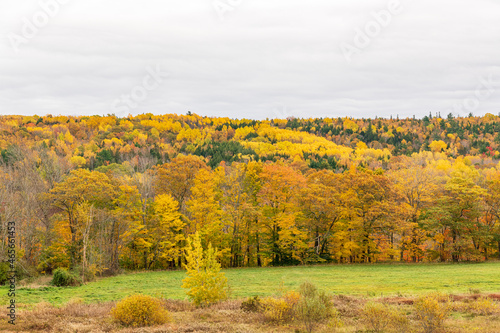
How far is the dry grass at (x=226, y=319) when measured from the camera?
21516 millimetres

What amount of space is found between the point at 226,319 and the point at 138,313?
178 inches

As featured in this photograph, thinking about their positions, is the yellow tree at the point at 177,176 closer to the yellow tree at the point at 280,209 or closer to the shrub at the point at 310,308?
the yellow tree at the point at 280,209

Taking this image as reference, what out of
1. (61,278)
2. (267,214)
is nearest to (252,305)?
(61,278)

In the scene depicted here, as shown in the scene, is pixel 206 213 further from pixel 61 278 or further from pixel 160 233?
pixel 61 278

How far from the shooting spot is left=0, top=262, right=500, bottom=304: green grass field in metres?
32.4

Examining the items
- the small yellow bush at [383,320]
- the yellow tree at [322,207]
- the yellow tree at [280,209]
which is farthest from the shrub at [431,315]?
the yellow tree at [280,209]

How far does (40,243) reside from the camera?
4794cm

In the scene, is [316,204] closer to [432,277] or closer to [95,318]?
[432,277]

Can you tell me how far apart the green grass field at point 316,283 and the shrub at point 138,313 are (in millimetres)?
8353

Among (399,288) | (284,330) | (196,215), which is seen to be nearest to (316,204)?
(196,215)

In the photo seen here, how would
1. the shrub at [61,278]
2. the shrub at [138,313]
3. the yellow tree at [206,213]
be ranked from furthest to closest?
the yellow tree at [206,213] → the shrub at [61,278] → the shrub at [138,313]

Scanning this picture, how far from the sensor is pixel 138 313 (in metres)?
23.0

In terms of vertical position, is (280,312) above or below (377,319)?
below

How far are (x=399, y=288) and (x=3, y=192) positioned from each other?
39.6 m
